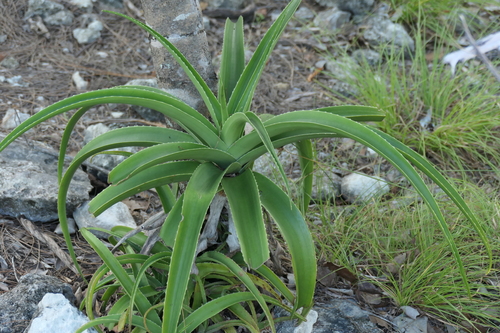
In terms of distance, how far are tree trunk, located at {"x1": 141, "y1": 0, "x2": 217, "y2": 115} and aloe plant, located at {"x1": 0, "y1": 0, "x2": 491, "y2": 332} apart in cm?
26

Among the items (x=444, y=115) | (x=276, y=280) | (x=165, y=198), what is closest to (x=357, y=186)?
(x=444, y=115)

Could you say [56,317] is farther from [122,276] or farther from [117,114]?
[117,114]

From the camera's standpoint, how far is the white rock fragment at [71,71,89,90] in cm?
291

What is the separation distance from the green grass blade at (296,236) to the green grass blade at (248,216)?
0.06 metres

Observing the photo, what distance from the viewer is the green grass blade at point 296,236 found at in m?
1.27

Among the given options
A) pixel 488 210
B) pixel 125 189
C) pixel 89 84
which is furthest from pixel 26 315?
pixel 89 84

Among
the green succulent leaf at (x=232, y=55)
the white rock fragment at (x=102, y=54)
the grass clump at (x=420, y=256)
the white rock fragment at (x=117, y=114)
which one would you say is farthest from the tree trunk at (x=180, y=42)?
the white rock fragment at (x=102, y=54)

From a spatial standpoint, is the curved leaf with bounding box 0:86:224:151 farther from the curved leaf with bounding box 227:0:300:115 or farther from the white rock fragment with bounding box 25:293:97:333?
the white rock fragment with bounding box 25:293:97:333

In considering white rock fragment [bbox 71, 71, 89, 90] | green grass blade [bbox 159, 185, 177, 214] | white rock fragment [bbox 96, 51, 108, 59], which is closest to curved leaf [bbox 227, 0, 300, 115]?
A: green grass blade [bbox 159, 185, 177, 214]

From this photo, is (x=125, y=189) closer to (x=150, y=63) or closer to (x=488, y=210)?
(x=488, y=210)

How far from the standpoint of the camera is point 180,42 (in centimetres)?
169

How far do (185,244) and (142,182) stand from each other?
0.25 metres

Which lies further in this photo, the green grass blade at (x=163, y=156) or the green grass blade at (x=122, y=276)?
the green grass blade at (x=122, y=276)

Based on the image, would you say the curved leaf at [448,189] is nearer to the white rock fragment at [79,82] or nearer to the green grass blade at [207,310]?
the green grass blade at [207,310]
